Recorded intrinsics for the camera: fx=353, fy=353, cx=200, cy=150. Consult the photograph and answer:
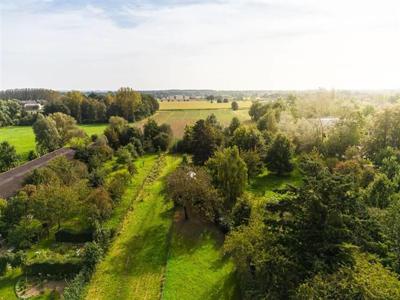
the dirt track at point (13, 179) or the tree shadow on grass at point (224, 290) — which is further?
the dirt track at point (13, 179)

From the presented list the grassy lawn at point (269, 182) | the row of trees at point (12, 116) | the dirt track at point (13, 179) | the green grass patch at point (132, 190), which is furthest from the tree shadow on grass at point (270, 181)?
the row of trees at point (12, 116)

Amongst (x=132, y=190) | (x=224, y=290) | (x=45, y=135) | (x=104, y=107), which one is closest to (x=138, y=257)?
(x=224, y=290)

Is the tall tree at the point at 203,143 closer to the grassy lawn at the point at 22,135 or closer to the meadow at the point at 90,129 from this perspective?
the meadow at the point at 90,129

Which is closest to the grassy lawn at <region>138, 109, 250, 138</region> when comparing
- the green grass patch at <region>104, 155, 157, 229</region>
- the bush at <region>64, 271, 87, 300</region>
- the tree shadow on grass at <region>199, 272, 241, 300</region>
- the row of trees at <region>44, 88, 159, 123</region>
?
the row of trees at <region>44, 88, 159, 123</region>

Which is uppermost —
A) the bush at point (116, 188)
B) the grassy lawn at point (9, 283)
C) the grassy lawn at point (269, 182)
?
the bush at point (116, 188)

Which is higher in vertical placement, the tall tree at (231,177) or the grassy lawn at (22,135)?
the tall tree at (231,177)

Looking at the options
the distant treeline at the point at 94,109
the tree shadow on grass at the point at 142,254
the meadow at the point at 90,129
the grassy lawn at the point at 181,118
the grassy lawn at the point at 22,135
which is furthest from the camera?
the distant treeline at the point at 94,109
